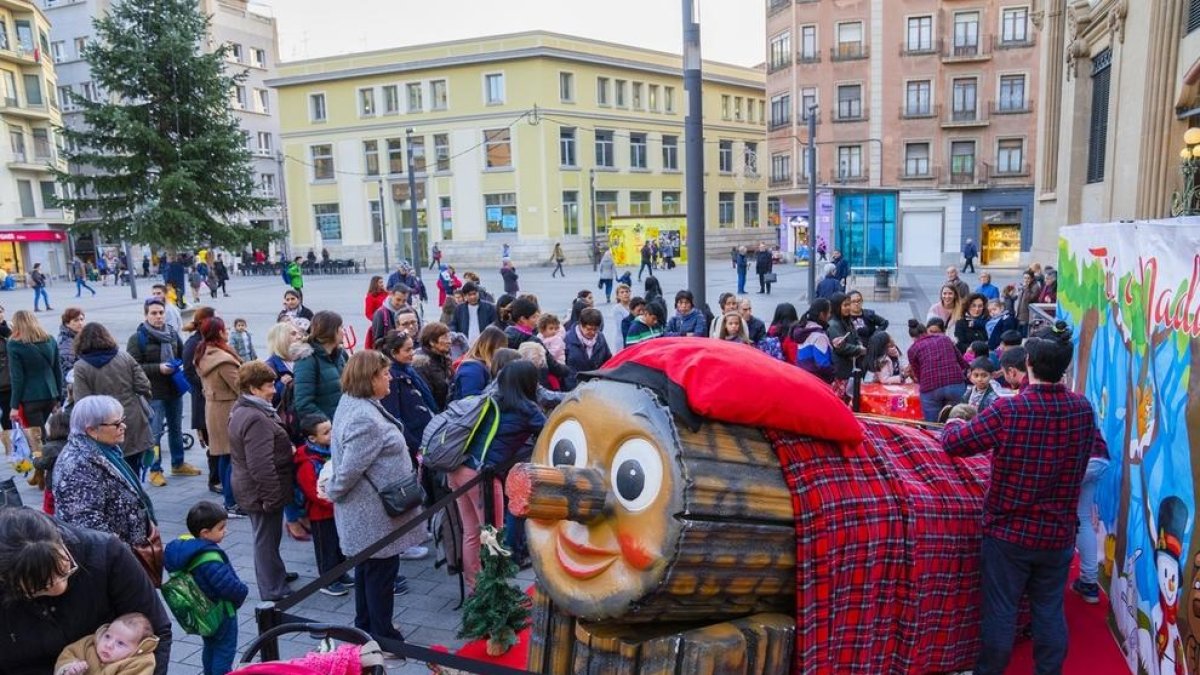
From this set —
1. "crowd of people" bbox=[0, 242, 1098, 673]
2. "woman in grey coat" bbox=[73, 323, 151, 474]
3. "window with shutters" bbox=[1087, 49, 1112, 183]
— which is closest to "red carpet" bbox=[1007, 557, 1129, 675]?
"crowd of people" bbox=[0, 242, 1098, 673]

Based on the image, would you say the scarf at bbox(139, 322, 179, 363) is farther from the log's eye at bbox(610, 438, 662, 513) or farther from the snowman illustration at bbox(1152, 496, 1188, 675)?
the snowman illustration at bbox(1152, 496, 1188, 675)

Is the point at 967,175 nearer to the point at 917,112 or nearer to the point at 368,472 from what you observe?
the point at 917,112

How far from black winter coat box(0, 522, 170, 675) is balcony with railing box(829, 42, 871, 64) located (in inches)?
1592

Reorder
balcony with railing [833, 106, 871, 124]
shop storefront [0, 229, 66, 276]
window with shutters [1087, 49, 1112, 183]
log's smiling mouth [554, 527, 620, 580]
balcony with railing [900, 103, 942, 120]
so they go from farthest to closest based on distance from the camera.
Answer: shop storefront [0, 229, 66, 276] → balcony with railing [833, 106, 871, 124] → balcony with railing [900, 103, 942, 120] → window with shutters [1087, 49, 1112, 183] → log's smiling mouth [554, 527, 620, 580]

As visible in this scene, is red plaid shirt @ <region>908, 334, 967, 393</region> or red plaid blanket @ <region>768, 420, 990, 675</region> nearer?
red plaid blanket @ <region>768, 420, 990, 675</region>

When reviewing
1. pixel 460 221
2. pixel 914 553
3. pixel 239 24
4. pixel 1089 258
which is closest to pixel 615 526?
pixel 914 553

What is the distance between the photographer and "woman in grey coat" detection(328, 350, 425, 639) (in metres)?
4.63

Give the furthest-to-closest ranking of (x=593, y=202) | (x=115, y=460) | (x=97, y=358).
A: (x=593, y=202) < (x=97, y=358) < (x=115, y=460)

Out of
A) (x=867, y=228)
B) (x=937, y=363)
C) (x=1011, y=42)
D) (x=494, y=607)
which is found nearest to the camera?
(x=494, y=607)

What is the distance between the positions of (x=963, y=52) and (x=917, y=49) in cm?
203

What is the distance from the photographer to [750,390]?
297cm

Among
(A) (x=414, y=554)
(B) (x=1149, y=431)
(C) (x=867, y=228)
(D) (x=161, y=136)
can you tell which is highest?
(D) (x=161, y=136)

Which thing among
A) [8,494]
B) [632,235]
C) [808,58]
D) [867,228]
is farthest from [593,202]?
[8,494]

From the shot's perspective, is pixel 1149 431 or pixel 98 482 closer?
pixel 1149 431
